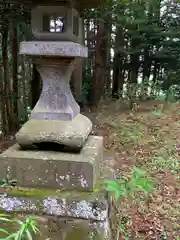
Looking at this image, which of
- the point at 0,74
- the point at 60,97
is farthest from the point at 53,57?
the point at 0,74

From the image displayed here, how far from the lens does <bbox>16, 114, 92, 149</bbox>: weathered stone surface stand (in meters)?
2.69

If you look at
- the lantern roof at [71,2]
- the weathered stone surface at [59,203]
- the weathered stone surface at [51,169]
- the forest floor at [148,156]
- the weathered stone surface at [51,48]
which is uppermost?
the lantern roof at [71,2]

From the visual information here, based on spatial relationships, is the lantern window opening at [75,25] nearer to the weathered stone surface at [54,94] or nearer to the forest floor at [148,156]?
the weathered stone surface at [54,94]

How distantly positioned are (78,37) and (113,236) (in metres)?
1.81

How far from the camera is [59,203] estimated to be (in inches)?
101

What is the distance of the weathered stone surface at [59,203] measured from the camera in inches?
100

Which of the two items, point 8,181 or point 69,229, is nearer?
point 69,229

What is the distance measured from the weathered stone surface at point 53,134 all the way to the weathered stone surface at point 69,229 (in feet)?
1.94

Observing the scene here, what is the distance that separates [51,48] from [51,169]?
0.98m

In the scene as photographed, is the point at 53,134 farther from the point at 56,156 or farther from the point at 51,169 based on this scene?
the point at 51,169

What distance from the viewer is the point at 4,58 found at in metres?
6.66

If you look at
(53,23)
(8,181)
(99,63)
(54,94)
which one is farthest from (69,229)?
(99,63)

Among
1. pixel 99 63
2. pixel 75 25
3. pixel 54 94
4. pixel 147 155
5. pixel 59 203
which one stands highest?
pixel 75 25

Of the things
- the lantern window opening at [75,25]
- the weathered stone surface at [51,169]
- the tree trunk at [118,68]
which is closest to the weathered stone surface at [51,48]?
the lantern window opening at [75,25]
